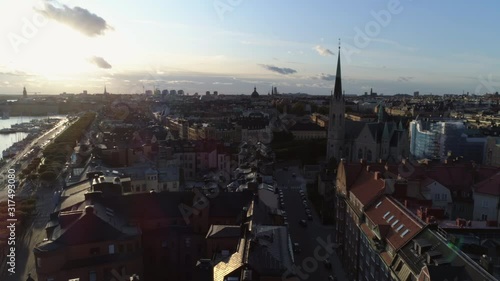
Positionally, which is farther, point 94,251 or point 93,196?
point 93,196

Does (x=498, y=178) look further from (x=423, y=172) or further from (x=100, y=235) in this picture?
(x=100, y=235)

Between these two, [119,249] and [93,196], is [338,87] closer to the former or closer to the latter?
[93,196]

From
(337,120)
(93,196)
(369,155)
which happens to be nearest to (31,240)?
(93,196)

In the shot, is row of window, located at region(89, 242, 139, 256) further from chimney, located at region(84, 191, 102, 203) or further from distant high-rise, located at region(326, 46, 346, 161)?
distant high-rise, located at region(326, 46, 346, 161)

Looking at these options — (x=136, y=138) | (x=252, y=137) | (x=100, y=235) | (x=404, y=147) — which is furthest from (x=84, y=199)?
(x=252, y=137)

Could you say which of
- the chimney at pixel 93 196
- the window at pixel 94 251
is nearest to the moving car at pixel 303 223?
the chimney at pixel 93 196
